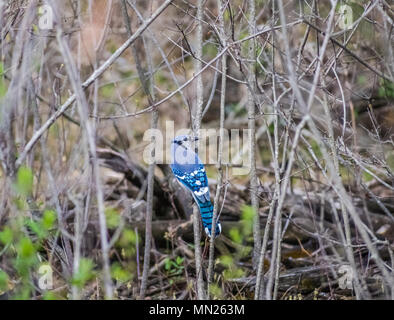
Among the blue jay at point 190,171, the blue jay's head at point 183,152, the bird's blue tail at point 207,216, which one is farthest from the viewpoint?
the blue jay's head at point 183,152

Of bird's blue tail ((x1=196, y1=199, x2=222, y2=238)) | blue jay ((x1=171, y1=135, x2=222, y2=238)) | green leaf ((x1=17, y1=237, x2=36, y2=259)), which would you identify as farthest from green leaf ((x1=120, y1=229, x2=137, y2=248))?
green leaf ((x1=17, y1=237, x2=36, y2=259))

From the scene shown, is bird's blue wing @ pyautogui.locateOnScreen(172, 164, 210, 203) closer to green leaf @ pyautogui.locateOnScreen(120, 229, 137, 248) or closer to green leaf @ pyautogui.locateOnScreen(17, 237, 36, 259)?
green leaf @ pyautogui.locateOnScreen(120, 229, 137, 248)

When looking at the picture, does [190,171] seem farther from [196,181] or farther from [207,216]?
[207,216]

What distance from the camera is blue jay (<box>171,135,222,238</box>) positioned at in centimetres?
415

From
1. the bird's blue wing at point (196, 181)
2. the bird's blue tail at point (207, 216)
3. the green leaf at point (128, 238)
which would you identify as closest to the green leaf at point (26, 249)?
the bird's blue tail at point (207, 216)

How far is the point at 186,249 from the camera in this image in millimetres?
4922

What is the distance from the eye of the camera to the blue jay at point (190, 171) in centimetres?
415

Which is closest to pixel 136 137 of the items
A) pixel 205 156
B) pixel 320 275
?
pixel 205 156

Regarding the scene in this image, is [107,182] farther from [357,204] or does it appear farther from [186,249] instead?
[357,204]

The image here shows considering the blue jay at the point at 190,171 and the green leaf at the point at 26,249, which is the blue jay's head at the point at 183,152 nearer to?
the blue jay at the point at 190,171

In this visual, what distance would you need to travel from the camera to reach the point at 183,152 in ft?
16.2

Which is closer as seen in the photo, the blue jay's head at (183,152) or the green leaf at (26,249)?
the green leaf at (26,249)

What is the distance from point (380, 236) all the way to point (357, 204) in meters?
0.45
